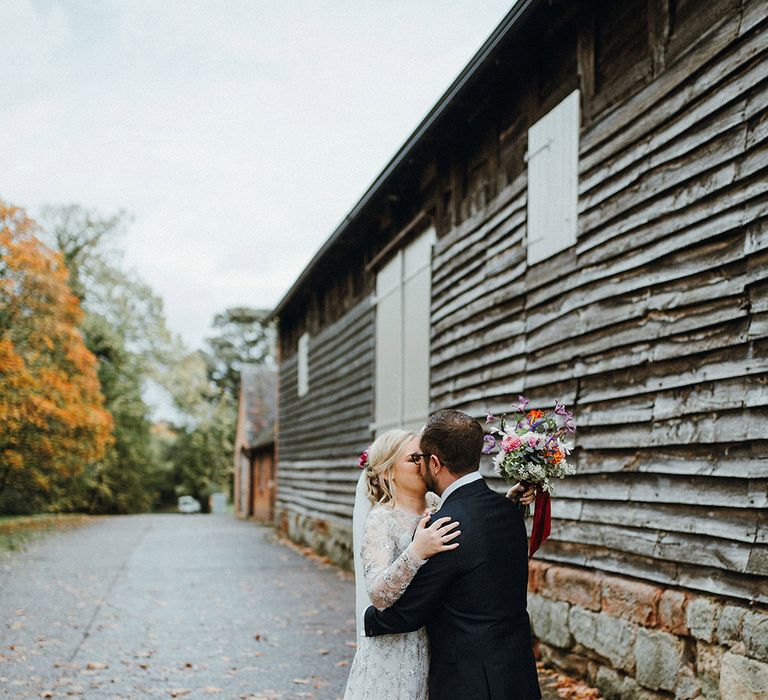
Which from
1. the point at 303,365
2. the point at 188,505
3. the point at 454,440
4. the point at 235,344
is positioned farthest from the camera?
the point at 235,344

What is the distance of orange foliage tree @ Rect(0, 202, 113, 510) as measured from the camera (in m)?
21.7

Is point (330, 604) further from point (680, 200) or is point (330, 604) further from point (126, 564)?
point (680, 200)

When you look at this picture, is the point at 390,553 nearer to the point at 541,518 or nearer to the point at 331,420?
the point at 541,518

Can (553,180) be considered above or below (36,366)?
Answer: above

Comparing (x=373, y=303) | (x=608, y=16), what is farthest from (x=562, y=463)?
(x=373, y=303)

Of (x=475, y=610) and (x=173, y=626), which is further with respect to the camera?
(x=173, y=626)

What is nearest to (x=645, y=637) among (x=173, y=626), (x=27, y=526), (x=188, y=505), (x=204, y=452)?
(x=173, y=626)

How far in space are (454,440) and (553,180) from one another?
16.0ft

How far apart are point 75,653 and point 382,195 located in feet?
23.4

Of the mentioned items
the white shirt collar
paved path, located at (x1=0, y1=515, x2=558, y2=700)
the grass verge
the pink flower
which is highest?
the pink flower

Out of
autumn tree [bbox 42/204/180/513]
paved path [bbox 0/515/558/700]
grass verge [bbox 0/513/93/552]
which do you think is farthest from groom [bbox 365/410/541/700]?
autumn tree [bbox 42/204/180/513]

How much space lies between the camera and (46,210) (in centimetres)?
3659

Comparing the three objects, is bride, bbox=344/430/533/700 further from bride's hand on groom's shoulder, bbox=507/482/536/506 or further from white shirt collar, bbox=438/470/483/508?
white shirt collar, bbox=438/470/483/508

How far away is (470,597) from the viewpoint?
311 centimetres
